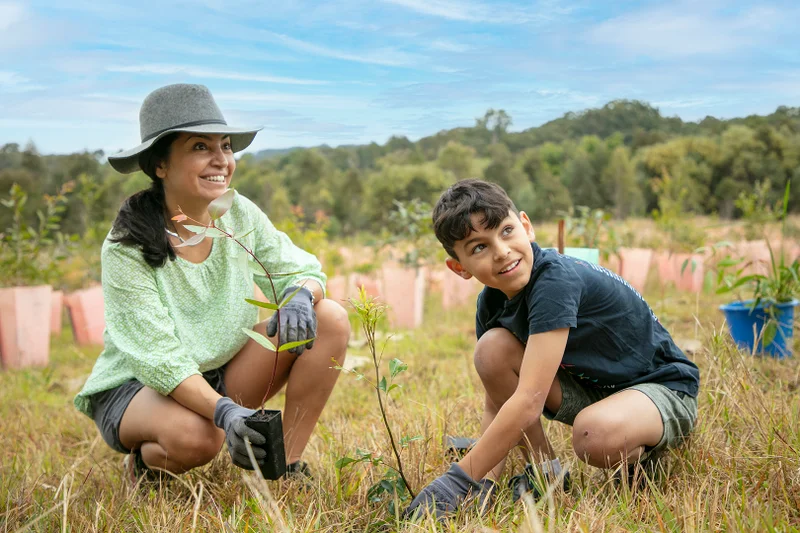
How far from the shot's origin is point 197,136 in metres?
2.08

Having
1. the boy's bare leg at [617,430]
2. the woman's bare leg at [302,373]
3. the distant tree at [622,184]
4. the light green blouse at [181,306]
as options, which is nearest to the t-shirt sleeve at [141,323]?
the light green blouse at [181,306]

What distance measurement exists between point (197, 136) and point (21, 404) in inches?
76.0

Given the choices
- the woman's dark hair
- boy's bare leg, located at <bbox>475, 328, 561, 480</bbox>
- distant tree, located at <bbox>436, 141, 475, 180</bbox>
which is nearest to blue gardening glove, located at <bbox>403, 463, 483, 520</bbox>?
boy's bare leg, located at <bbox>475, 328, 561, 480</bbox>

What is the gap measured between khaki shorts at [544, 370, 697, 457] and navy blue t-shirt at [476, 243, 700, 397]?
0.10 feet

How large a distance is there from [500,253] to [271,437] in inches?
27.3

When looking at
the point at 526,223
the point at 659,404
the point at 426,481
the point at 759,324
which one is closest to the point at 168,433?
the point at 426,481

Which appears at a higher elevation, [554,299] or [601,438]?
[554,299]

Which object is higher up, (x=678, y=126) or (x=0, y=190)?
(x=678, y=126)

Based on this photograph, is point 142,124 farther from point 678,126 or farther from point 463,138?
point 463,138

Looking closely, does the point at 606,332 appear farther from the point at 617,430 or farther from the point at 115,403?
the point at 115,403

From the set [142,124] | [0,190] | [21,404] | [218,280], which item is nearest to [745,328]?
[218,280]

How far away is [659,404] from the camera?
67.9 inches

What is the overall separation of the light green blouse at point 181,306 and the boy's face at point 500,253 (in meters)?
0.62

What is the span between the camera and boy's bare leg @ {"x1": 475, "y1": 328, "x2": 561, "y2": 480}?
184cm
